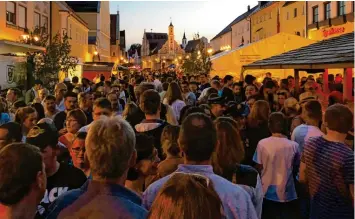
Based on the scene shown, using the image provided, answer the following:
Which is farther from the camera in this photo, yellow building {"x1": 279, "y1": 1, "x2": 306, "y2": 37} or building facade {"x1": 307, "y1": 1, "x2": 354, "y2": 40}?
yellow building {"x1": 279, "y1": 1, "x2": 306, "y2": 37}

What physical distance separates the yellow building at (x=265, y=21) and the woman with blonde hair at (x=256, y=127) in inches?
1528

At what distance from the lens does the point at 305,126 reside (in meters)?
5.89

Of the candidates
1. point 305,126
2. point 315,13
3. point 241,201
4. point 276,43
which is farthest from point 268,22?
point 241,201

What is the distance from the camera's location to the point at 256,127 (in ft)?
20.8

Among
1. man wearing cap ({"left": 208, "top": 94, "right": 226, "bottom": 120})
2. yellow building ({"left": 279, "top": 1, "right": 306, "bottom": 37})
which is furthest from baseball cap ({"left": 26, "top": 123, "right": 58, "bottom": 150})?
yellow building ({"left": 279, "top": 1, "right": 306, "bottom": 37})

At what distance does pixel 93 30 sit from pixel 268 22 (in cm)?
2120

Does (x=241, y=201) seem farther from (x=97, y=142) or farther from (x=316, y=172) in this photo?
(x=316, y=172)

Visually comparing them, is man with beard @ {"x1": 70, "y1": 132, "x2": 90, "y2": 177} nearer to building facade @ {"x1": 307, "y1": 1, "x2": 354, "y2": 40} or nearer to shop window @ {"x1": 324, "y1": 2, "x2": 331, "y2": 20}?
building facade @ {"x1": 307, "y1": 1, "x2": 354, "y2": 40}

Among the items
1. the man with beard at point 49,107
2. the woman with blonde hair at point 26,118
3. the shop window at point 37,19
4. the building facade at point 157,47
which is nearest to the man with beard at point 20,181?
the woman with blonde hair at point 26,118

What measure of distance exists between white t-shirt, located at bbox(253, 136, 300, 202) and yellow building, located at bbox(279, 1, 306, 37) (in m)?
32.2

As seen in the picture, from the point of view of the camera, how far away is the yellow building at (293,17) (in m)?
37.8

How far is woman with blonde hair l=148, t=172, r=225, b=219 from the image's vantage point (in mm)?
2059

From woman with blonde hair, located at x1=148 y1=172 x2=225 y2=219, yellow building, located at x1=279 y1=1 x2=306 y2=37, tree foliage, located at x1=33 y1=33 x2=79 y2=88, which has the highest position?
yellow building, located at x1=279 y1=1 x2=306 y2=37

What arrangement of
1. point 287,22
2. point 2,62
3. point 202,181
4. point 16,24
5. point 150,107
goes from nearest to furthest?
point 202,181 → point 150,107 → point 2,62 → point 16,24 → point 287,22
